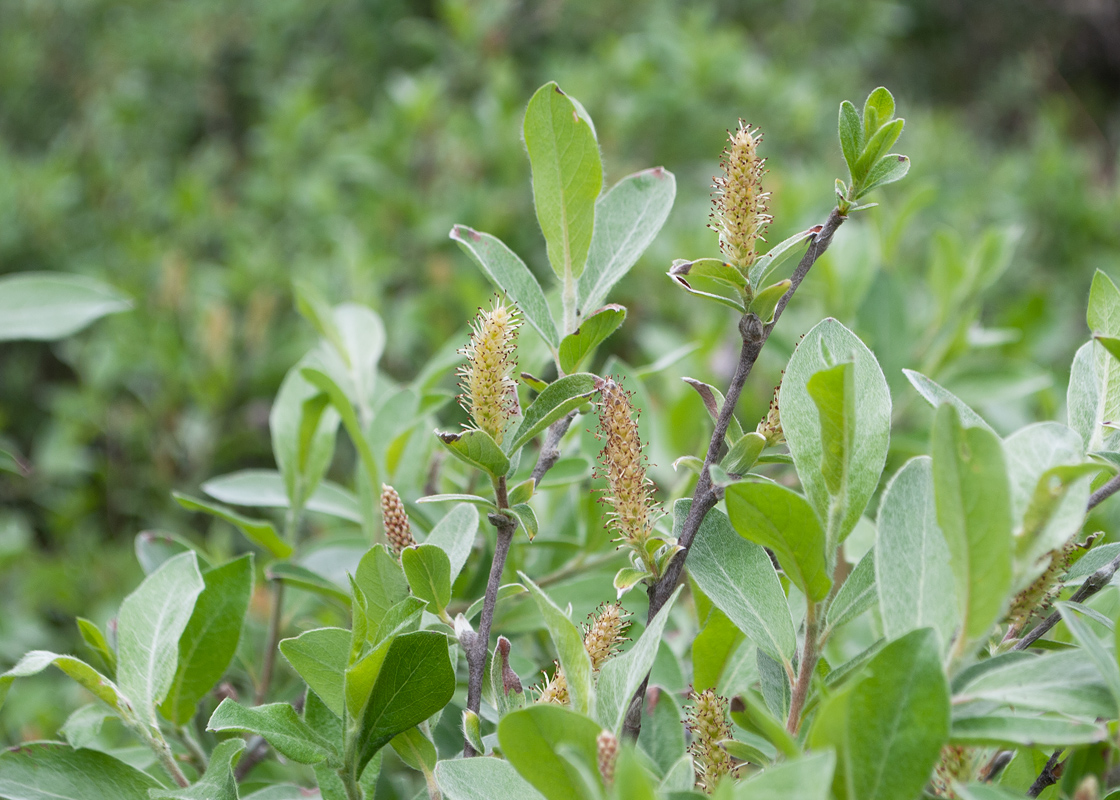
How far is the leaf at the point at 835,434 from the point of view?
0.58 m

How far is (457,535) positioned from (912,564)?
31 cm

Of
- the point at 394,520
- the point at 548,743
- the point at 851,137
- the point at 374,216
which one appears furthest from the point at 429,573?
the point at 374,216

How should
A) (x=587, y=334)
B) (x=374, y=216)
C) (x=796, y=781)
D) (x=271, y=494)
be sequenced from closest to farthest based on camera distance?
(x=796, y=781) < (x=587, y=334) < (x=271, y=494) < (x=374, y=216)

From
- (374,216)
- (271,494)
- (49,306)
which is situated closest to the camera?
(271,494)

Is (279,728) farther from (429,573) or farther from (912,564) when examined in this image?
(912,564)

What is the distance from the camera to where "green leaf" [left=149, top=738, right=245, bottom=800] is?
61 centimetres

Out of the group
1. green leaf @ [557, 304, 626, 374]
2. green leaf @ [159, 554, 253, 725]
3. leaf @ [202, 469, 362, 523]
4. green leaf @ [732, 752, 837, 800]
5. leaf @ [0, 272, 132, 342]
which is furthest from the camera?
leaf @ [0, 272, 132, 342]

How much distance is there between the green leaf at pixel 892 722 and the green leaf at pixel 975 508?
1.8 inches

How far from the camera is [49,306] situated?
1262 millimetres

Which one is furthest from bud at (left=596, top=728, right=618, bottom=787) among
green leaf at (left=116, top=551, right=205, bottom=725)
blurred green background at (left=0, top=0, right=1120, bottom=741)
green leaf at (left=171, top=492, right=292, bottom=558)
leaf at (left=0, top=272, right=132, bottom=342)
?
leaf at (left=0, top=272, right=132, bottom=342)

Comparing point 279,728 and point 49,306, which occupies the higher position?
point 49,306

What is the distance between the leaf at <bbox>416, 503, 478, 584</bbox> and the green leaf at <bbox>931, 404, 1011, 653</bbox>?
0.32 metres

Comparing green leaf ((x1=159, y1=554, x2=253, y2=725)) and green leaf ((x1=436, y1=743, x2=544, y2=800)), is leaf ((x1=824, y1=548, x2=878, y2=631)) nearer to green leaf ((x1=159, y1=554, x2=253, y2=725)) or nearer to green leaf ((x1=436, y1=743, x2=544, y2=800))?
green leaf ((x1=436, y1=743, x2=544, y2=800))

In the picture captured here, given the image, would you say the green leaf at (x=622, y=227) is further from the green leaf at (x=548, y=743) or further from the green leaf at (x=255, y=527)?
the green leaf at (x=255, y=527)
